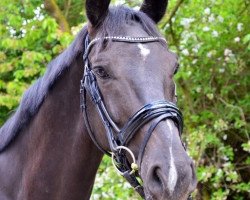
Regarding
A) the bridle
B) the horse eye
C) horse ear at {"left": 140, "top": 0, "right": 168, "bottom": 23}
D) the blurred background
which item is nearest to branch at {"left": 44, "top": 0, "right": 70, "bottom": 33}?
the blurred background

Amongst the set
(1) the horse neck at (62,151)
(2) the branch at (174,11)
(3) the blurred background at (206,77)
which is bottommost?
(3) the blurred background at (206,77)

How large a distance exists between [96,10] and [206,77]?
3.85 m

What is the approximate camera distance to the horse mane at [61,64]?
2631 millimetres

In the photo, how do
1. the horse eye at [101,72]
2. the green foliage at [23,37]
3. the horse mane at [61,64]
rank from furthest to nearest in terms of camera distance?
the green foliage at [23,37] → the horse mane at [61,64] → the horse eye at [101,72]

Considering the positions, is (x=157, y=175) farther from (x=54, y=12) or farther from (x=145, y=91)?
(x=54, y=12)

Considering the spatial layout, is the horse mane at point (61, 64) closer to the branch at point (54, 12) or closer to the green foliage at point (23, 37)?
the green foliage at point (23, 37)

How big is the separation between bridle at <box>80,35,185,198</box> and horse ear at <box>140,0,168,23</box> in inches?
11.0

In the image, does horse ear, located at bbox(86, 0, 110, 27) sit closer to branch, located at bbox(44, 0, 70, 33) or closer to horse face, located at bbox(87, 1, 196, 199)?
horse face, located at bbox(87, 1, 196, 199)

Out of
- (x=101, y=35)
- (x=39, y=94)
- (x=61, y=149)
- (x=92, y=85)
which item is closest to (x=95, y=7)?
(x=101, y=35)

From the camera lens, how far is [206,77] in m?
6.36

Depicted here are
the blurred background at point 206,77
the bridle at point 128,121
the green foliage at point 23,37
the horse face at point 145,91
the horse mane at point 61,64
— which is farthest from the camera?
the green foliage at point 23,37

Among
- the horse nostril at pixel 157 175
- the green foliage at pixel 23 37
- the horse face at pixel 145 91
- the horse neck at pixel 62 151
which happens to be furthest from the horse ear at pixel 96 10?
the green foliage at pixel 23 37

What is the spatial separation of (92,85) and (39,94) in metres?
0.45

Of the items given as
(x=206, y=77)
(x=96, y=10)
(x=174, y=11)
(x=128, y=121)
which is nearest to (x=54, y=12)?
(x=174, y=11)
